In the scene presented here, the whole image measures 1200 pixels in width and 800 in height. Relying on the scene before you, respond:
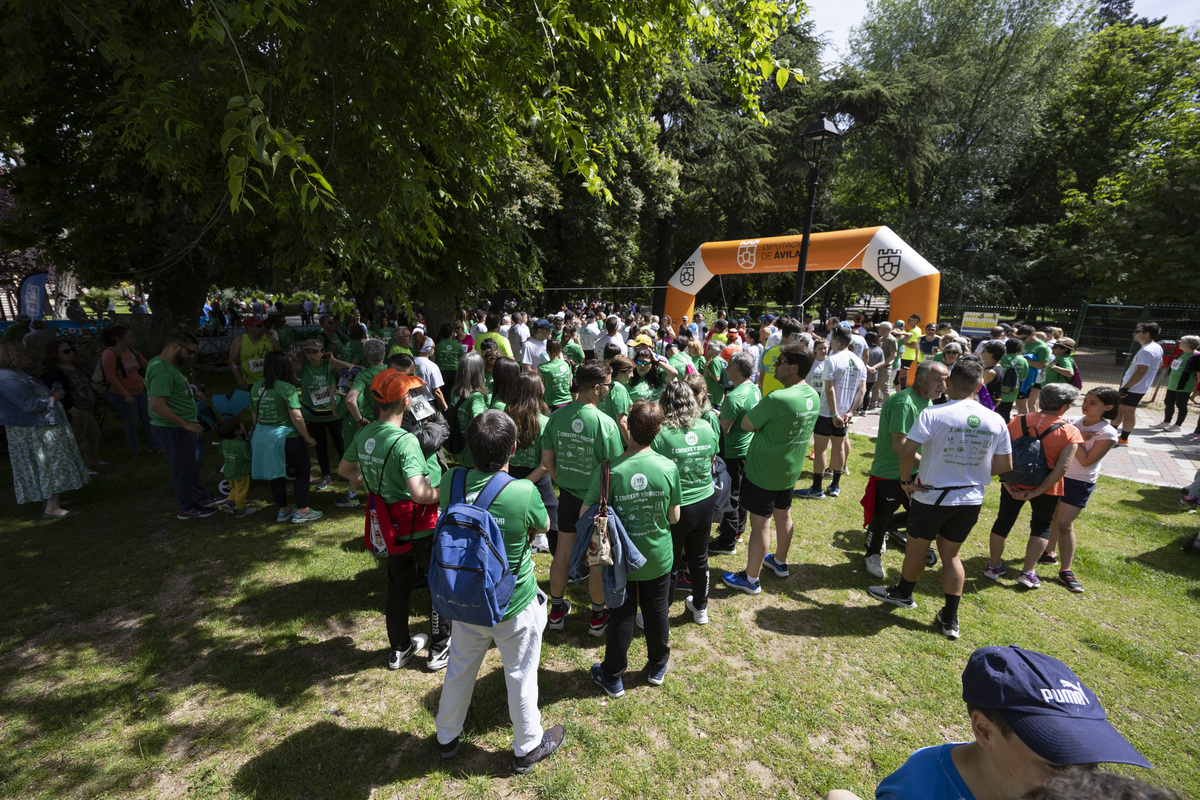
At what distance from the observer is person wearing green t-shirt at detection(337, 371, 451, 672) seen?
9.98 ft

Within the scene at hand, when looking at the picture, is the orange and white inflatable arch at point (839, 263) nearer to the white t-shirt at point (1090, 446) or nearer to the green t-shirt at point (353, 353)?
the white t-shirt at point (1090, 446)

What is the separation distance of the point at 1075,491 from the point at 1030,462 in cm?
65

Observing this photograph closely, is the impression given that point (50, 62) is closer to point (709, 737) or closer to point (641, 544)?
point (641, 544)

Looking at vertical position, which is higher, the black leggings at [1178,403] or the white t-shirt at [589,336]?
the white t-shirt at [589,336]

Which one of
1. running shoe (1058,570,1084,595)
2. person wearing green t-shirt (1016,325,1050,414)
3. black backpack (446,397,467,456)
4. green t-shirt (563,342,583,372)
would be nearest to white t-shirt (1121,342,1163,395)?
person wearing green t-shirt (1016,325,1050,414)

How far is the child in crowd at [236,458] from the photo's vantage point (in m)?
5.54

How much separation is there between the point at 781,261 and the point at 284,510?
13.6 m

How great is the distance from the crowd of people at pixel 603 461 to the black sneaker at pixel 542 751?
0.6 inches

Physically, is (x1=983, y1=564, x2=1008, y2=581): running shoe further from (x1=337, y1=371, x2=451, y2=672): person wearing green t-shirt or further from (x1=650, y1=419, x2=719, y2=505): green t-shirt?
(x1=337, y1=371, x2=451, y2=672): person wearing green t-shirt

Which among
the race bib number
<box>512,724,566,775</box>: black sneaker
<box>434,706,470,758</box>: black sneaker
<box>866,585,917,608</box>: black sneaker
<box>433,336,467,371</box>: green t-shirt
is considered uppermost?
<box>433,336,467,371</box>: green t-shirt

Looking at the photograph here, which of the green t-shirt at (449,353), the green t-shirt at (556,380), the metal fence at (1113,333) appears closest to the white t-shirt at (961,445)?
the green t-shirt at (556,380)

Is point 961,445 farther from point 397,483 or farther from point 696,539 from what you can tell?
point 397,483

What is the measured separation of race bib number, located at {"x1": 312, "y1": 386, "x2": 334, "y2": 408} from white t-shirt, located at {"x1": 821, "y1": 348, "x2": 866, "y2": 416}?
5.89m

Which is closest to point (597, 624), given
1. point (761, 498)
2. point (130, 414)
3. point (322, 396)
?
point (761, 498)
